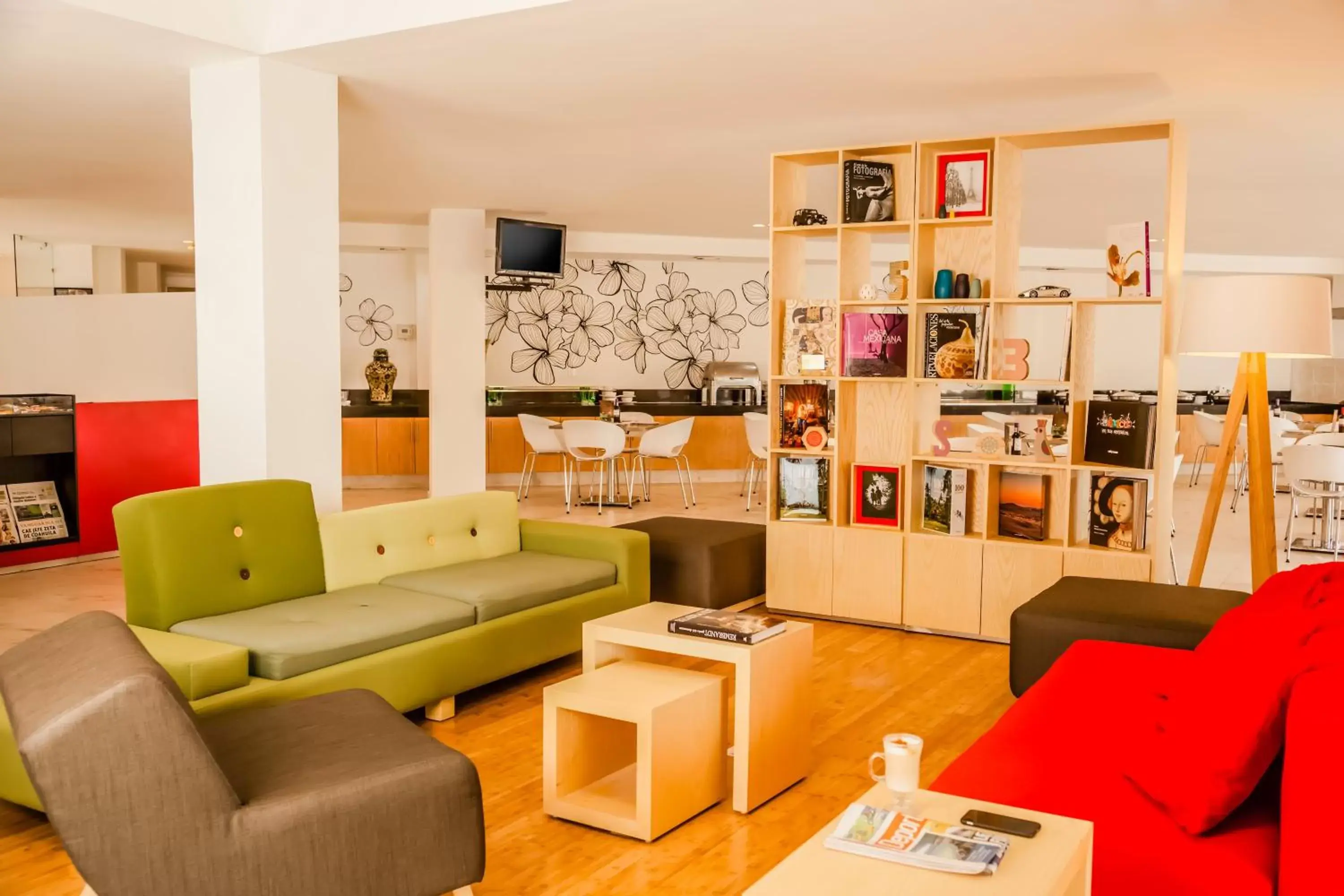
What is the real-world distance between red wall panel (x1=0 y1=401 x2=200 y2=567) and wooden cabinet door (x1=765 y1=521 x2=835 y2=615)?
3957 mm

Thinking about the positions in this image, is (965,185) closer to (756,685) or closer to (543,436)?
(756,685)

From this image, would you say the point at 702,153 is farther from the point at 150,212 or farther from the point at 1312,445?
the point at 150,212

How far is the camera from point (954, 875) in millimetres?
1766

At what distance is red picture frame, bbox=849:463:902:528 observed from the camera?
18.1 feet

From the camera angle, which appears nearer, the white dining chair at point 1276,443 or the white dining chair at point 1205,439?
the white dining chair at point 1276,443

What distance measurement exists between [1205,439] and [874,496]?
763 centimetres

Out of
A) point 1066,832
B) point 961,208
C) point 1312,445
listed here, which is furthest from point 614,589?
point 1312,445

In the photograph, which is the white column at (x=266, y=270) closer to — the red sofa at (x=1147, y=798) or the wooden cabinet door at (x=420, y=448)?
the red sofa at (x=1147, y=798)

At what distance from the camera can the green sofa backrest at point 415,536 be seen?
14.4ft

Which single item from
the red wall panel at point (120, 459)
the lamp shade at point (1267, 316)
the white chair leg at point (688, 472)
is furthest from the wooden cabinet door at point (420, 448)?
the lamp shade at point (1267, 316)

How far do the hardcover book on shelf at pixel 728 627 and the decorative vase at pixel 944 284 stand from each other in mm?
2368

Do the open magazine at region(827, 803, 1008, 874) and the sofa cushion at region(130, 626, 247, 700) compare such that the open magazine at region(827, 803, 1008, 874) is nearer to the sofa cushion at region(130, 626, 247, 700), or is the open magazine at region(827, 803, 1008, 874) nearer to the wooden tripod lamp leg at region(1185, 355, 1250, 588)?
the sofa cushion at region(130, 626, 247, 700)

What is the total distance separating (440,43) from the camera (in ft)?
15.1

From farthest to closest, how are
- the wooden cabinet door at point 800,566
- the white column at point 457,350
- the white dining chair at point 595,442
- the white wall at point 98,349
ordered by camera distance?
the white dining chair at point 595,442, the white column at point 457,350, the white wall at point 98,349, the wooden cabinet door at point 800,566
